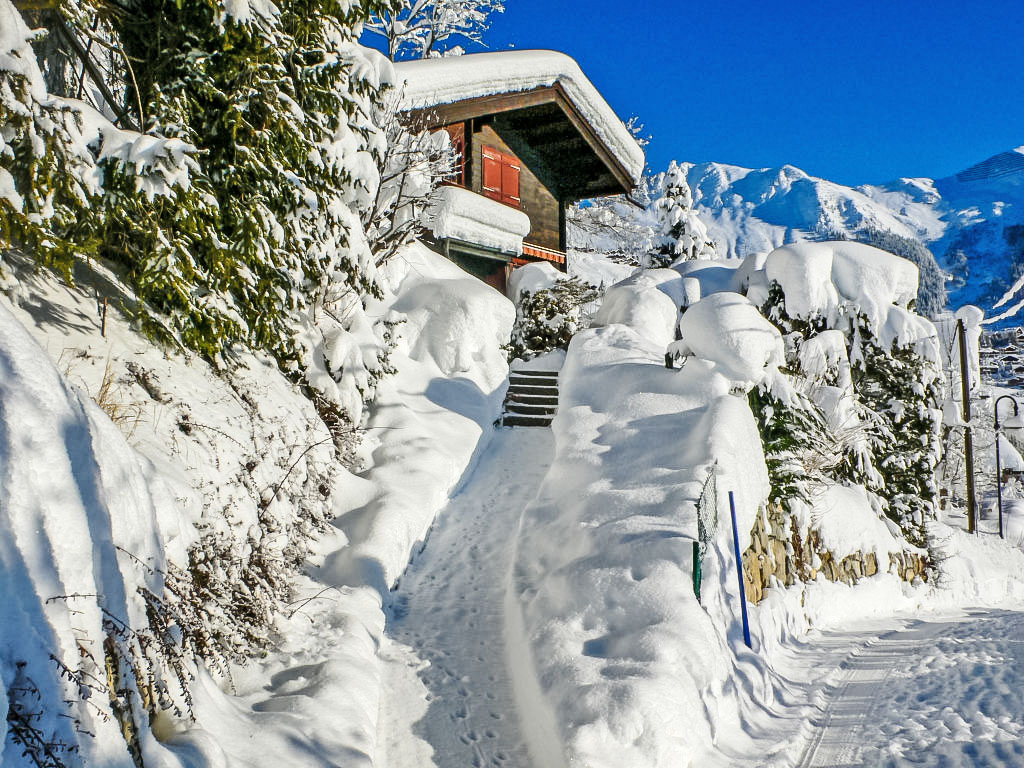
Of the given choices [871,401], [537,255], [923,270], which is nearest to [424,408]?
[871,401]

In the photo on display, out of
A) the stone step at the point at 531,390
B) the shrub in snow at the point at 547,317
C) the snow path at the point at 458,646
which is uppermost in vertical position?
the shrub in snow at the point at 547,317

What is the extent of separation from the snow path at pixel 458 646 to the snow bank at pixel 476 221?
6.73 m

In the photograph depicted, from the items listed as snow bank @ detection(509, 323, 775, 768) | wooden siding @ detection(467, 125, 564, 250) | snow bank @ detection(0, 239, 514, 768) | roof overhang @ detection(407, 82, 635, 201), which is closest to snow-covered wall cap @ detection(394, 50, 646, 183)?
roof overhang @ detection(407, 82, 635, 201)

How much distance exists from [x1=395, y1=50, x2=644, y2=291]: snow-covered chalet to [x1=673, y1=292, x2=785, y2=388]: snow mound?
4933 millimetres

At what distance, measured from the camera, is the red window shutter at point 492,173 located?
18.2 metres

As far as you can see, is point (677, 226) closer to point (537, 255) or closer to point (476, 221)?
point (537, 255)

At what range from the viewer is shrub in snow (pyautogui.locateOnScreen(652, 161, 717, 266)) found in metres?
26.6

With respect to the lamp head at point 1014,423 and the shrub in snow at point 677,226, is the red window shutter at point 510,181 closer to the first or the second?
the shrub in snow at point 677,226

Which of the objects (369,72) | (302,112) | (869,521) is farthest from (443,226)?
(869,521)

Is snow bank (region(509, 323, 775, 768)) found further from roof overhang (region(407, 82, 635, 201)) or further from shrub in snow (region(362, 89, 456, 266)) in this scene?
roof overhang (region(407, 82, 635, 201))

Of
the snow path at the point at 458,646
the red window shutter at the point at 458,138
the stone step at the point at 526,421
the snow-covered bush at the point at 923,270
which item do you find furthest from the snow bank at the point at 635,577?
the snow-covered bush at the point at 923,270

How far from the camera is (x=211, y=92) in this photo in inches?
253

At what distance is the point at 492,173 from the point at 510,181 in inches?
35.3

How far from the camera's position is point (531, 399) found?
13172 millimetres
